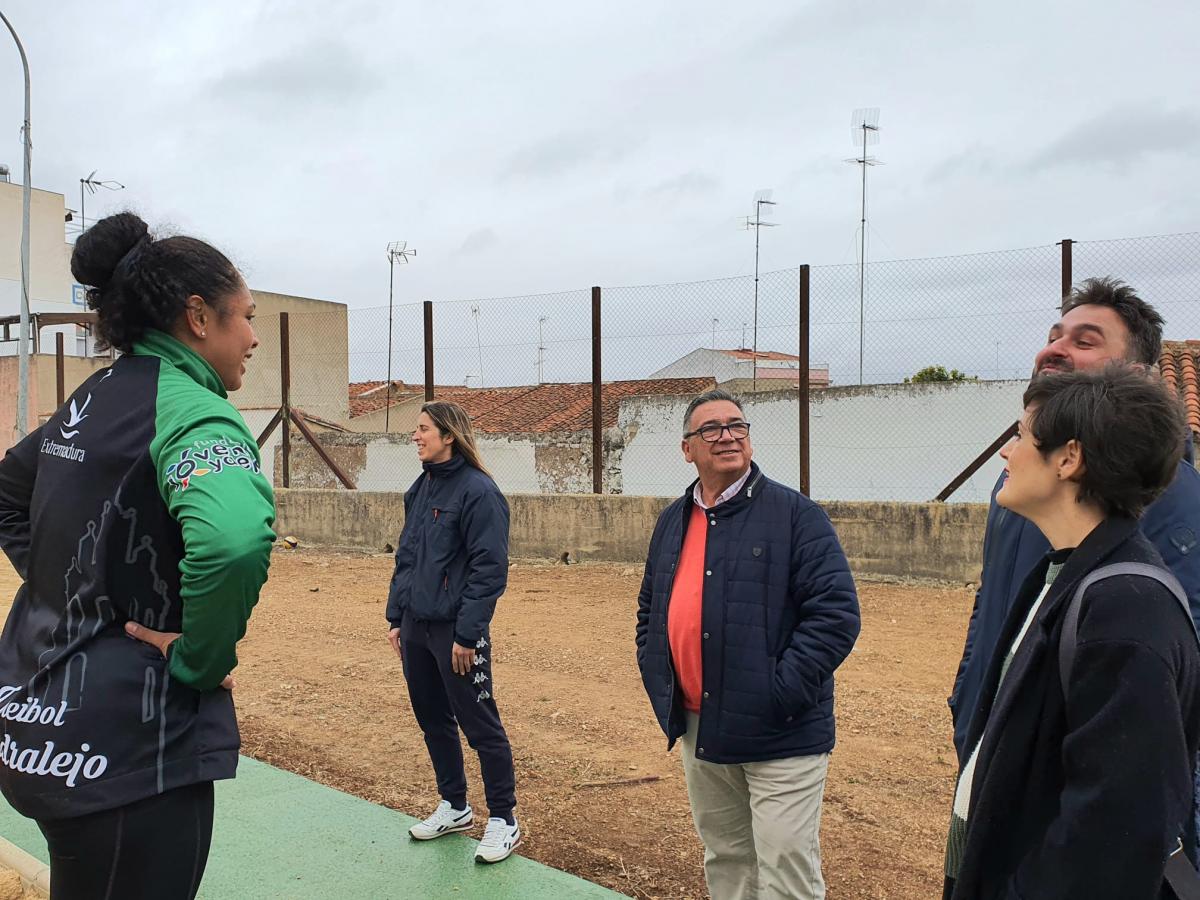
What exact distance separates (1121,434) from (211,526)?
5.23 ft

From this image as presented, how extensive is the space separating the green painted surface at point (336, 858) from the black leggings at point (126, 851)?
5.67 ft

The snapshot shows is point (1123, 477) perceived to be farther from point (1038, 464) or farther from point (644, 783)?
point (644, 783)

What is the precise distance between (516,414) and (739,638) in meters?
20.1

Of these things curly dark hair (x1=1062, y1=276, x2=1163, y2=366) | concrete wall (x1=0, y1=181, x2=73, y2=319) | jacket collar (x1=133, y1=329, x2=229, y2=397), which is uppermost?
concrete wall (x1=0, y1=181, x2=73, y2=319)

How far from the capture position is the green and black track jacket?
1751mm

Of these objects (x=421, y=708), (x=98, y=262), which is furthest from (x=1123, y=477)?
(x=421, y=708)

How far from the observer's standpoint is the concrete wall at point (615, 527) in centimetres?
929

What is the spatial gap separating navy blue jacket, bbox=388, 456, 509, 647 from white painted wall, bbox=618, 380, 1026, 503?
980 cm

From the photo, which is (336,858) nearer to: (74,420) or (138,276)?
(74,420)

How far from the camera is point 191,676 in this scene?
180 cm

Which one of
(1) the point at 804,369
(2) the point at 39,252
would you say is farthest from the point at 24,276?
(2) the point at 39,252

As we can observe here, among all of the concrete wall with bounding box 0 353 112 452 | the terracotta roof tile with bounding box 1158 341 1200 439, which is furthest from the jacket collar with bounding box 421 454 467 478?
the concrete wall with bounding box 0 353 112 452

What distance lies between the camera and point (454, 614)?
3.70 metres

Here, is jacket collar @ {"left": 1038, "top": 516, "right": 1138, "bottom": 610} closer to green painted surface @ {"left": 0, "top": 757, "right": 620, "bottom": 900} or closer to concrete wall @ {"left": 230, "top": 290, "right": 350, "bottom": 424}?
green painted surface @ {"left": 0, "top": 757, "right": 620, "bottom": 900}
